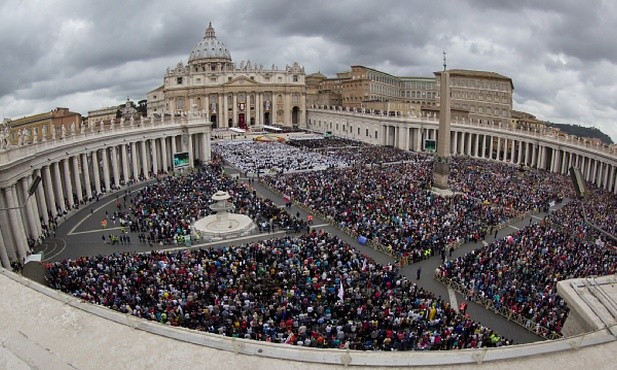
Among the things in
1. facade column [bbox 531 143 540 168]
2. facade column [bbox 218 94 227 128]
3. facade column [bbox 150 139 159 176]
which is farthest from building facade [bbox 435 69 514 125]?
facade column [bbox 150 139 159 176]

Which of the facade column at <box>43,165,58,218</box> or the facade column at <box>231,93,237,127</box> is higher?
the facade column at <box>231,93,237,127</box>

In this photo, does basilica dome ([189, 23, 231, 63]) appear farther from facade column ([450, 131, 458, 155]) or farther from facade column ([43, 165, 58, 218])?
facade column ([43, 165, 58, 218])

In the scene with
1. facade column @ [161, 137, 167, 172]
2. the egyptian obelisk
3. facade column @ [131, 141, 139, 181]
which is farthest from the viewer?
facade column @ [161, 137, 167, 172]

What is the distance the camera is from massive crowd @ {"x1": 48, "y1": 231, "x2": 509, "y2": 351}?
16.8 metres

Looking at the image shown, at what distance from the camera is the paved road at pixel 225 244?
65.3 ft

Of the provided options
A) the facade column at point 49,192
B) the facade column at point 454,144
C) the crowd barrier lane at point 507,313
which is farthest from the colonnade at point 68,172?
the facade column at point 454,144

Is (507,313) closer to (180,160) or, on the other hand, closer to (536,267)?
(536,267)

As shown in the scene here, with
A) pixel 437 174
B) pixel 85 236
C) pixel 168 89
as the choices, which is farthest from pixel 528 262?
pixel 168 89

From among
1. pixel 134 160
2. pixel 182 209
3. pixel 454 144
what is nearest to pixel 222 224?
pixel 182 209

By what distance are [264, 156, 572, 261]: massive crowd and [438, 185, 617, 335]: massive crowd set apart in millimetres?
3198

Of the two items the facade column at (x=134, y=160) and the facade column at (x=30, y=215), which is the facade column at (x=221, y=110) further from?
the facade column at (x=30, y=215)

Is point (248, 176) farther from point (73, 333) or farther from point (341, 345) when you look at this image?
point (73, 333)

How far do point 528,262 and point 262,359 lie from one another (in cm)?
2067

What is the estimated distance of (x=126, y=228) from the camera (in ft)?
107
